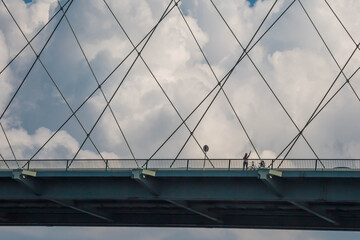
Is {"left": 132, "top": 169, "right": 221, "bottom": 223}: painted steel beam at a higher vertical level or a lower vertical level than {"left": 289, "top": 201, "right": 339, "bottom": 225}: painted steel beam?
higher

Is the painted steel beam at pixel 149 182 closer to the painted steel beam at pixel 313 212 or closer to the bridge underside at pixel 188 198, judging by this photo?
the bridge underside at pixel 188 198

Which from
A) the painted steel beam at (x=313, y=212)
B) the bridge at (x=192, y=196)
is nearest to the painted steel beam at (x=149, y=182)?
the bridge at (x=192, y=196)

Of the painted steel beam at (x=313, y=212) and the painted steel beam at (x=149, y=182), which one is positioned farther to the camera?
the painted steel beam at (x=149, y=182)

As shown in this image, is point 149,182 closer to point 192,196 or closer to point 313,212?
point 192,196

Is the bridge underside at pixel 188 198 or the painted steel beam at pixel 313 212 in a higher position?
the bridge underside at pixel 188 198

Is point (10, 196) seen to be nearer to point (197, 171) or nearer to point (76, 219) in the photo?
point (76, 219)

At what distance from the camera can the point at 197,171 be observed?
64375 mm

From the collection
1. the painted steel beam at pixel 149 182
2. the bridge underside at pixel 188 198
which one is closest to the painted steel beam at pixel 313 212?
the bridge underside at pixel 188 198

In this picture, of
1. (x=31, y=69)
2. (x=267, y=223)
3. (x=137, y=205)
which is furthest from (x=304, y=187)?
(x=31, y=69)

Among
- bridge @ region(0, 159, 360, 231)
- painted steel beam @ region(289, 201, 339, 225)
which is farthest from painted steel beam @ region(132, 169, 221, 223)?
painted steel beam @ region(289, 201, 339, 225)

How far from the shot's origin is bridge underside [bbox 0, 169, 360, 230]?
62.2 metres

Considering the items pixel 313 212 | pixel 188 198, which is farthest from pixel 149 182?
pixel 313 212

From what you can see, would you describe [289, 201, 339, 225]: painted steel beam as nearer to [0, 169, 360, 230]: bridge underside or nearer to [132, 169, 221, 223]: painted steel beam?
[0, 169, 360, 230]: bridge underside

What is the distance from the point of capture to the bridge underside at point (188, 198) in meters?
62.2
